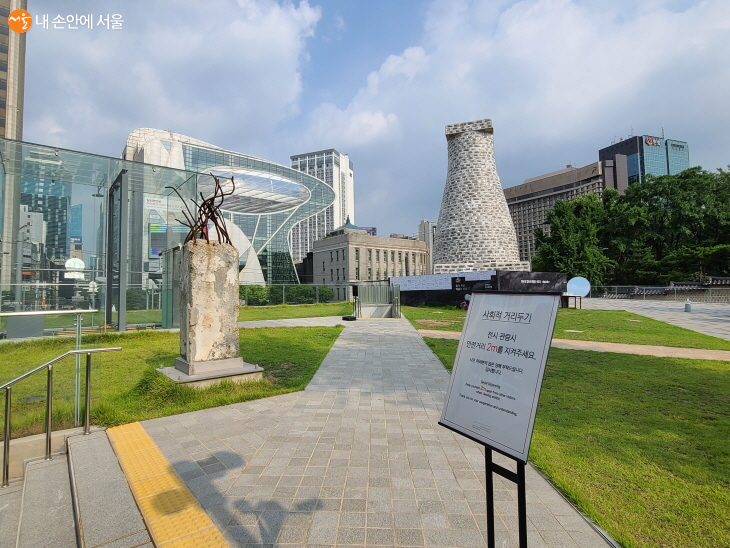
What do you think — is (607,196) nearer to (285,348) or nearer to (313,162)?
(285,348)

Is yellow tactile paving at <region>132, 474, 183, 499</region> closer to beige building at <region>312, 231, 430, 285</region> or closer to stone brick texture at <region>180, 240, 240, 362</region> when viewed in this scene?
stone brick texture at <region>180, 240, 240, 362</region>

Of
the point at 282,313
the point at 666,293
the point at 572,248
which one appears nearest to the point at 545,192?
the point at 572,248

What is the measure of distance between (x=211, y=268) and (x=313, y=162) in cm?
12961

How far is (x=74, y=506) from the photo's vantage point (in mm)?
2842

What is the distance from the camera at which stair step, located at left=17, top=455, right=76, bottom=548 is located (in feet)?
8.25

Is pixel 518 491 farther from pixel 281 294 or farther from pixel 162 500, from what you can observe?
pixel 281 294

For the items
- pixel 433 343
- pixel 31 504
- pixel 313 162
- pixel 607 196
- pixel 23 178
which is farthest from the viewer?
pixel 313 162

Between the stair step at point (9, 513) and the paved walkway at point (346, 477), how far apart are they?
1.08m

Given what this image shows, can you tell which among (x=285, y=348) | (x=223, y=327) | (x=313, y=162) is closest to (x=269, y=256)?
(x=285, y=348)

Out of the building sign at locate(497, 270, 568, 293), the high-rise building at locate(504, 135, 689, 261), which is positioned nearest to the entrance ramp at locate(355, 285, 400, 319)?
the building sign at locate(497, 270, 568, 293)

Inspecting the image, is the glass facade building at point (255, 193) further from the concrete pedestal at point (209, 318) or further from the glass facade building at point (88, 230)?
the concrete pedestal at point (209, 318)

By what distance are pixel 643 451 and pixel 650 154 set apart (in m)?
137

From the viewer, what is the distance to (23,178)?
41.5 feet

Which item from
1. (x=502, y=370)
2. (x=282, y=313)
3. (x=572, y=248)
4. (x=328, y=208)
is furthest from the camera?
(x=328, y=208)
